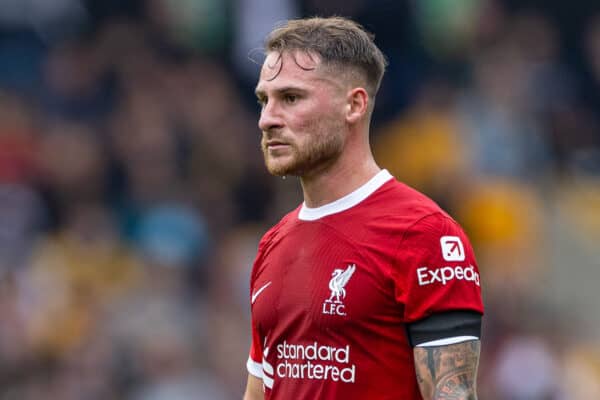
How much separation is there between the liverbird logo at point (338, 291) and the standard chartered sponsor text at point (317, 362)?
123mm

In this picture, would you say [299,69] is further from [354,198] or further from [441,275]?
[441,275]

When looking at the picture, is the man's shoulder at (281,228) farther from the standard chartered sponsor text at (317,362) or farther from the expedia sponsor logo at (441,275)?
the expedia sponsor logo at (441,275)

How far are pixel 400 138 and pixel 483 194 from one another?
1195 millimetres

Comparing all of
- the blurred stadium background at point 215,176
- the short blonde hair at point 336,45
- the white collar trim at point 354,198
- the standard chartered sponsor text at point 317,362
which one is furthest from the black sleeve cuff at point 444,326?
the blurred stadium background at point 215,176

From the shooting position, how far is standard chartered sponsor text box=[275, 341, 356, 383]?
4203 mm

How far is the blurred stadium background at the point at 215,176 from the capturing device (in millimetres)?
10844

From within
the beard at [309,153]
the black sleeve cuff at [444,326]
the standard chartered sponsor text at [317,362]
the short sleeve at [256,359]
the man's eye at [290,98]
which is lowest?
the short sleeve at [256,359]

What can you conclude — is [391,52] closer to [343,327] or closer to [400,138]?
[400,138]

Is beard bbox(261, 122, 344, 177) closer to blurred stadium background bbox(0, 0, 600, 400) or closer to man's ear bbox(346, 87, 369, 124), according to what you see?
man's ear bbox(346, 87, 369, 124)

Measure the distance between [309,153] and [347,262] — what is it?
0.41m

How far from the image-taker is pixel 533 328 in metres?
11.0

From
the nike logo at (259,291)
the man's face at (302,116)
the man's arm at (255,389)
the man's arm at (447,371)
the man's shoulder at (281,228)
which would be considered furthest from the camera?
the man's arm at (255,389)

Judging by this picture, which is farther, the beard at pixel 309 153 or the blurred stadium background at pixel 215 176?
the blurred stadium background at pixel 215 176

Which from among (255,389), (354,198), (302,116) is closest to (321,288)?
(354,198)
